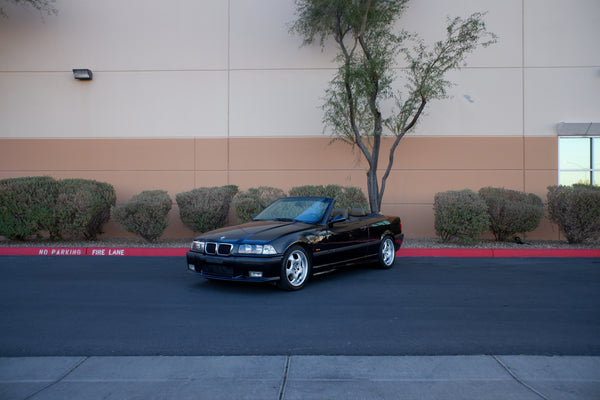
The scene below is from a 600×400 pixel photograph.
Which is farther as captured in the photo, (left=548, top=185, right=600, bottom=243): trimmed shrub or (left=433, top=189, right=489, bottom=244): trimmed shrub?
(left=548, top=185, right=600, bottom=243): trimmed shrub

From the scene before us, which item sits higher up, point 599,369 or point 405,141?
point 405,141

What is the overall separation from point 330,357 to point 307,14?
10.7 m

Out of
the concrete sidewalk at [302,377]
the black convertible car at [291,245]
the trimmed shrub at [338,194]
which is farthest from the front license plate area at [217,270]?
the trimmed shrub at [338,194]

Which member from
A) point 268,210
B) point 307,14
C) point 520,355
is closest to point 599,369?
point 520,355

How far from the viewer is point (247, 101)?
43.4 feet

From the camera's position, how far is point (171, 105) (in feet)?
43.8

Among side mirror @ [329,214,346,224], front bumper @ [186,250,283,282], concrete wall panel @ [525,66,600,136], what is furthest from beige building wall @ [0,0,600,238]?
front bumper @ [186,250,283,282]

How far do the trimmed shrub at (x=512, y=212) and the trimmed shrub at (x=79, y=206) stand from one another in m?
10.1

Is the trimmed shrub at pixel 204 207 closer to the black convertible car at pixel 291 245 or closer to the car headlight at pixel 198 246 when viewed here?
the black convertible car at pixel 291 245

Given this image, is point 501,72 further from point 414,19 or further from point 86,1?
point 86,1

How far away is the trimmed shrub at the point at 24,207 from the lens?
10.9 m

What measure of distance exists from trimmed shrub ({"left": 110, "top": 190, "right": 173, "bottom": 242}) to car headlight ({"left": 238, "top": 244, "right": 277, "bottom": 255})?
5.57 m

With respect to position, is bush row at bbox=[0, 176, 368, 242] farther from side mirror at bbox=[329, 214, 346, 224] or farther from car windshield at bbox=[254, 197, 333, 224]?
side mirror at bbox=[329, 214, 346, 224]

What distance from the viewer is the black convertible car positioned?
6078mm
